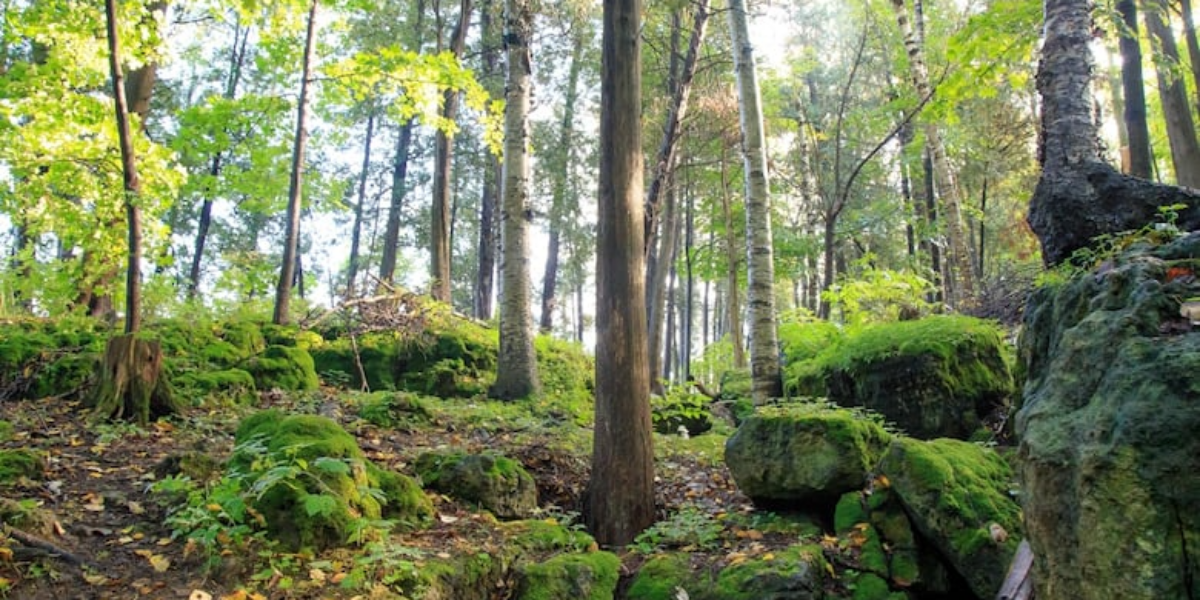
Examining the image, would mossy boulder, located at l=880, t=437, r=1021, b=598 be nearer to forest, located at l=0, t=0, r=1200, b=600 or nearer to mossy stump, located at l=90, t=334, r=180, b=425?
forest, located at l=0, t=0, r=1200, b=600

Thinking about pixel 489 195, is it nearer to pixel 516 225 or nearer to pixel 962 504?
pixel 516 225

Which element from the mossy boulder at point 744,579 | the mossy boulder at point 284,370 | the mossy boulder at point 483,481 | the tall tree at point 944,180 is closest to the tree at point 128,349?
the mossy boulder at point 284,370

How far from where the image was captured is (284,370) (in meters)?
8.35

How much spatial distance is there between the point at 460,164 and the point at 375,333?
1582cm

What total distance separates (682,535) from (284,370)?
19.1ft

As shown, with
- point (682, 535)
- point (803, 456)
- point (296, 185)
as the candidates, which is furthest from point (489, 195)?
point (682, 535)

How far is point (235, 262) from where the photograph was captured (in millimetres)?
11125

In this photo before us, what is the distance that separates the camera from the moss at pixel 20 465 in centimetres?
399

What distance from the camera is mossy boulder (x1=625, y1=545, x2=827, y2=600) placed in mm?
3912

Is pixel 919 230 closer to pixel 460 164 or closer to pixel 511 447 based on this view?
pixel 511 447

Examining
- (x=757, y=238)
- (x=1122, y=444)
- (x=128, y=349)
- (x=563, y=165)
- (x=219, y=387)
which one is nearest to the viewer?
(x=1122, y=444)

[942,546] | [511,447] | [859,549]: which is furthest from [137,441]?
[942,546]

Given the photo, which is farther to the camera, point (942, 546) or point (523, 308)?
point (523, 308)

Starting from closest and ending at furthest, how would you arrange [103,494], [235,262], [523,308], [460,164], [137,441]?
[103,494], [137,441], [523,308], [235,262], [460,164]
